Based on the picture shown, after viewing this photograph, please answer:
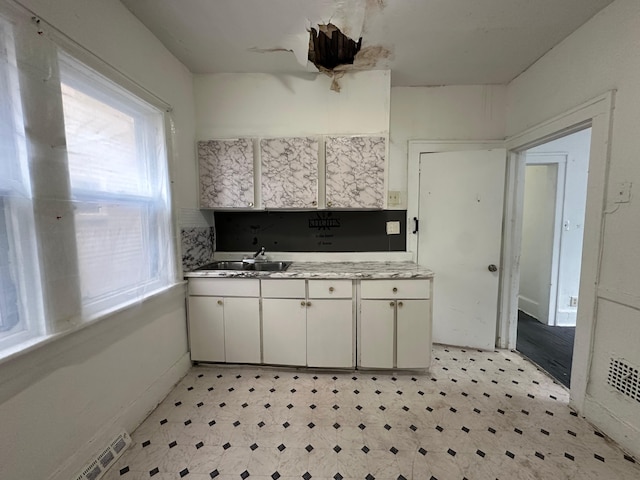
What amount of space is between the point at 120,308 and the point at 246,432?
3.56ft

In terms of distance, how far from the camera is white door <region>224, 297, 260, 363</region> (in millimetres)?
2168

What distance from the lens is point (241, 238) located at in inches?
105

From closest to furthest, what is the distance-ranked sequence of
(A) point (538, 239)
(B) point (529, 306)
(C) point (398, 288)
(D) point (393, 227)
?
(C) point (398, 288), (D) point (393, 227), (A) point (538, 239), (B) point (529, 306)

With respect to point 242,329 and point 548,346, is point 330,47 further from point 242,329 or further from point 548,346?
point 548,346

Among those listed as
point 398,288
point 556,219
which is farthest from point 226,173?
point 556,219

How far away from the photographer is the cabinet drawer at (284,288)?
84.0 inches

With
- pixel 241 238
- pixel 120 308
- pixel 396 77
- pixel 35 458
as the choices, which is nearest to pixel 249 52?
pixel 396 77

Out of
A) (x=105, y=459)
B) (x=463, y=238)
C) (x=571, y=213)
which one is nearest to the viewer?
(x=105, y=459)

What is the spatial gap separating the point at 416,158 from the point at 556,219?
6.84 ft

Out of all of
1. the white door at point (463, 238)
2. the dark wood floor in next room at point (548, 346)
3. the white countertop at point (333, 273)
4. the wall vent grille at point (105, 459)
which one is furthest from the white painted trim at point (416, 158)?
the wall vent grille at point (105, 459)

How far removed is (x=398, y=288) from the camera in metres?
2.10

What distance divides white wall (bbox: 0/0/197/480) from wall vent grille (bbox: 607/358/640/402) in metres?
3.00

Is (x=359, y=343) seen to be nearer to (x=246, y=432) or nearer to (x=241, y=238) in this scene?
(x=246, y=432)

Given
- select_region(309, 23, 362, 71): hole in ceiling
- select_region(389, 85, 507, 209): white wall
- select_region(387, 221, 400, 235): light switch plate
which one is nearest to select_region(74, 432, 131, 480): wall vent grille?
select_region(387, 221, 400, 235): light switch plate
